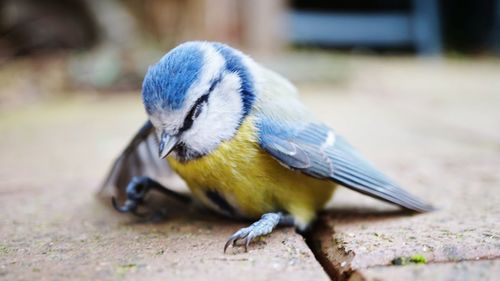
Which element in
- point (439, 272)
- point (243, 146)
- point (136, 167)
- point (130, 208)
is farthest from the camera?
point (136, 167)

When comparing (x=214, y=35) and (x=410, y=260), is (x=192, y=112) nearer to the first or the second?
(x=410, y=260)

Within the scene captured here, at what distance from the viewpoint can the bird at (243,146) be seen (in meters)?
1.28

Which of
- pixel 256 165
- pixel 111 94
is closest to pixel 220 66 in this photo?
pixel 256 165

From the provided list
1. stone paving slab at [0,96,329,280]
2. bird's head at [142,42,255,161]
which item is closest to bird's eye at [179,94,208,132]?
bird's head at [142,42,255,161]

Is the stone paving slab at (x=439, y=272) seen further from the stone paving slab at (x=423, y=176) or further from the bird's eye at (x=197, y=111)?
the bird's eye at (x=197, y=111)

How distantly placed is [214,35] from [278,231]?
3.08 m

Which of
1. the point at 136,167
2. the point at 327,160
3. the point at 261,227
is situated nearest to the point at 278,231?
the point at 261,227

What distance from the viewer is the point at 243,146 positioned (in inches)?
52.9

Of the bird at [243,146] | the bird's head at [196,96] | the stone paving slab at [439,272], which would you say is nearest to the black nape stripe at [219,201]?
the bird at [243,146]

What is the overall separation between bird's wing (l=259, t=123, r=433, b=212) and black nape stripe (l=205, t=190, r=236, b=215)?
168 millimetres

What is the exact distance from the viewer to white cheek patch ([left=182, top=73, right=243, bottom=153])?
1.33 metres

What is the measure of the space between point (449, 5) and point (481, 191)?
6.15 metres

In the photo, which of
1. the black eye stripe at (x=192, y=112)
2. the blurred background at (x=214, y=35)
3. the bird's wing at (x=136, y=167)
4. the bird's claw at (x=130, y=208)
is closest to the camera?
the black eye stripe at (x=192, y=112)

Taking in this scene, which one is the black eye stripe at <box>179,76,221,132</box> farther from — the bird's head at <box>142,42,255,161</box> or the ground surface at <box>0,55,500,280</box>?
the ground surface at <box>0,55,500,280</box>
